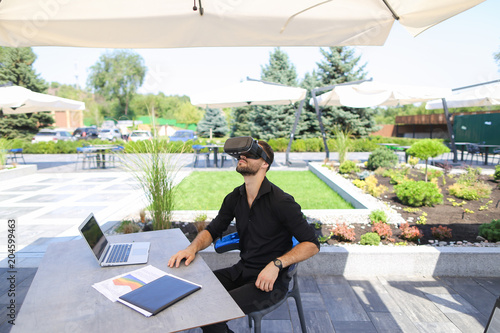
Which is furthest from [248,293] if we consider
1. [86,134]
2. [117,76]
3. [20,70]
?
[117,76]

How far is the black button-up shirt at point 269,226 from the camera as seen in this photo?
2.05 meters

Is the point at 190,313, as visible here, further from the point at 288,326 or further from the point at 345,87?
the point at 345,87

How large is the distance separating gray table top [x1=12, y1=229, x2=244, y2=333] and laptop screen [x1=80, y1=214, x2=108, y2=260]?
0.08 meters

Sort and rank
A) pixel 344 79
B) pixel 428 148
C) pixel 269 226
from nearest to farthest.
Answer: pixel 269 226 < pixel 428 148 < pixel 344 79

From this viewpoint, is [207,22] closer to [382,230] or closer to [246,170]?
[246,170]

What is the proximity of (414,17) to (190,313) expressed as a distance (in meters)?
2.32

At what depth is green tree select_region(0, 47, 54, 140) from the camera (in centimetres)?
2564

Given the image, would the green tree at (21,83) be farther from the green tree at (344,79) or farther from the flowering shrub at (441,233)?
the flowering shrub at (441,233)

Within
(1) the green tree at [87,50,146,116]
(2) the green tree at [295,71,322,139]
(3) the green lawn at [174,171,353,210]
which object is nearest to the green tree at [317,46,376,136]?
(2) the green tree at [295,71,322,139]

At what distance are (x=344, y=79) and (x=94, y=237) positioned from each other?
82.8 ft

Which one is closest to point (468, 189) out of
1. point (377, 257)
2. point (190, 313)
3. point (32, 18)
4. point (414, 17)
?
point (377, 257)

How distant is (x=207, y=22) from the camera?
8.01 feet

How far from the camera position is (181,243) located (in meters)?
2.23

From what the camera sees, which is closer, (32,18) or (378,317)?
(32,18)
